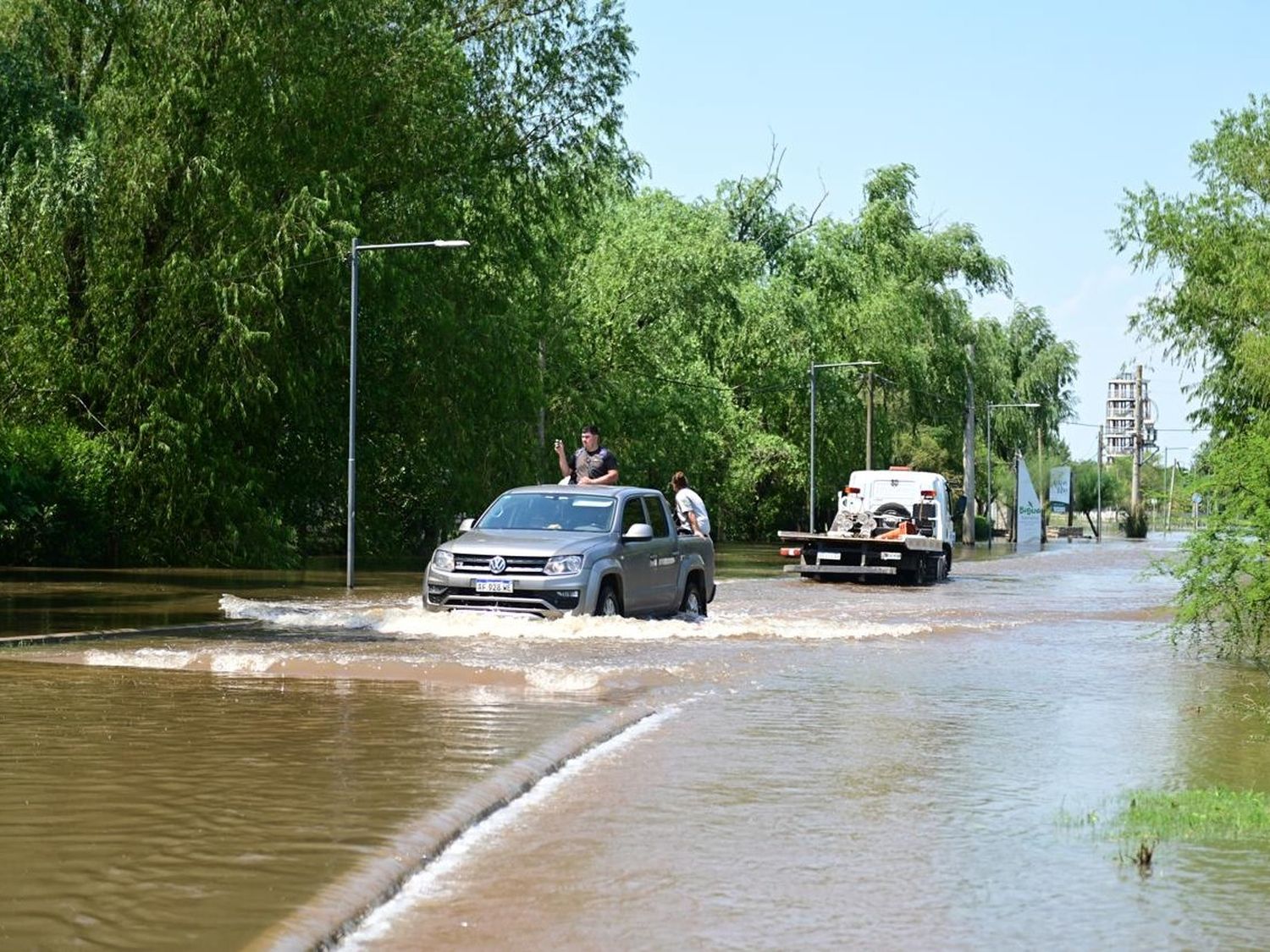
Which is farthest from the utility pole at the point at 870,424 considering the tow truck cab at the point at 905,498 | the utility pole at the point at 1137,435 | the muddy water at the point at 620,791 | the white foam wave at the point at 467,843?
the white foam wave at the point at 467,843

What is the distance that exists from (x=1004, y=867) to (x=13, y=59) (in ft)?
67.8

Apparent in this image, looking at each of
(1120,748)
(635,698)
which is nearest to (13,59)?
(635,698)

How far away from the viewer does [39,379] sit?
3462 centimetres

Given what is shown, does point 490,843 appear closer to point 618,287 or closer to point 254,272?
point 254,272

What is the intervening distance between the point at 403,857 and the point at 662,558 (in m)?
A: 14.1

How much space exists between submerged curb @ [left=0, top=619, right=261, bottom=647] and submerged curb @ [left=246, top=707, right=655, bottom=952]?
8.07 meters

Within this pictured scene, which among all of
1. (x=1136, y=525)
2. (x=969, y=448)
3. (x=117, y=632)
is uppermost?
(x=969, y=448)

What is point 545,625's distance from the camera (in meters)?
18.8

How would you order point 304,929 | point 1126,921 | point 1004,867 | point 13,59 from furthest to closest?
point 13,59, point 1004,867, point 1126,921, point 304,929

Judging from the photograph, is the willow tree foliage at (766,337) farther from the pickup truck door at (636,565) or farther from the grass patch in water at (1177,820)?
the grass patch in water at (1177,820)

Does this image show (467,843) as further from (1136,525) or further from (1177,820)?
(1136,525)

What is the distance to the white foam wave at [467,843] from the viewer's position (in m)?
6.08

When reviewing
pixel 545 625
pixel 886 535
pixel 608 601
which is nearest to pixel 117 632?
pixel 545 625

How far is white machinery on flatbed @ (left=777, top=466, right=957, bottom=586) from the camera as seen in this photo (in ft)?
124
